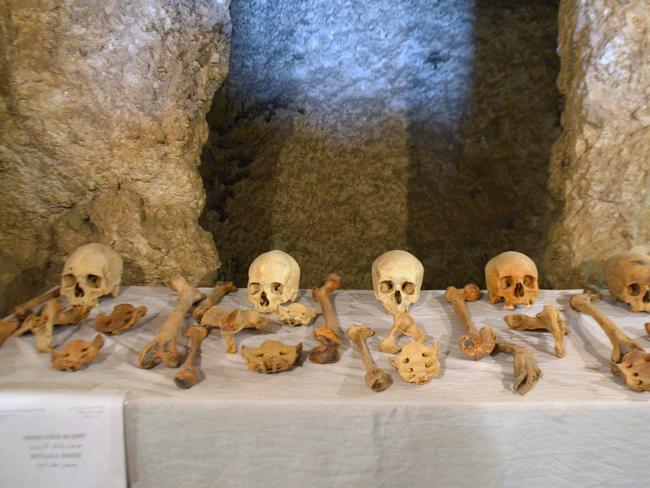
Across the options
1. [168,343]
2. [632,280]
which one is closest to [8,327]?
[168,343]

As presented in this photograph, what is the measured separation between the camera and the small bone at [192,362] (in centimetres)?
144

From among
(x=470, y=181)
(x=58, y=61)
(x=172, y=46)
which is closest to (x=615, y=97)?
(x=470, y=181)

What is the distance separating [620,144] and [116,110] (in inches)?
77.3

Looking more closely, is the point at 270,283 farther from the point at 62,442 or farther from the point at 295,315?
the point at 62,442

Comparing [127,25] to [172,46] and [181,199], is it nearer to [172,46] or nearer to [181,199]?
[172,46]

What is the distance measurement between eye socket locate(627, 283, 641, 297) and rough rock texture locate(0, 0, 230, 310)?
160cm

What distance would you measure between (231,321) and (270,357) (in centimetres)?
27

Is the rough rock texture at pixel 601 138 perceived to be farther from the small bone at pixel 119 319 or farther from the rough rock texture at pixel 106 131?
the small bone at pixel 119 319

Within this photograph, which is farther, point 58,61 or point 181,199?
point 181,199

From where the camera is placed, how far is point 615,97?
2199 millimetres

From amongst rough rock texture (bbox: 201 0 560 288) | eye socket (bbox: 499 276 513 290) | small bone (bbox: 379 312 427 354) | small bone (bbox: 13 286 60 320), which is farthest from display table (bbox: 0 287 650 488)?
rough rock texture (bbox: 201 0 560 288)

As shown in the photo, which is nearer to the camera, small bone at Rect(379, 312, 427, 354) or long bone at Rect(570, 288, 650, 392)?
long bone at Rect(570, 288, 650, 392)

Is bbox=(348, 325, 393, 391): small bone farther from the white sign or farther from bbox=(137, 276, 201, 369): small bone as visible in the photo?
the white sign

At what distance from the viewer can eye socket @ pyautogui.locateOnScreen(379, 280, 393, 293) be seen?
1.93 meters
